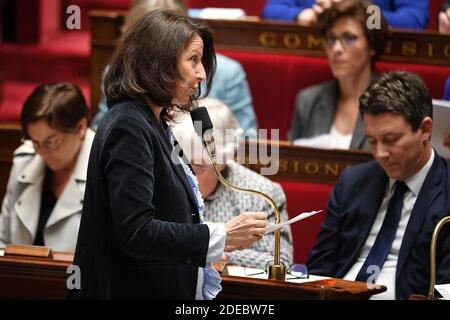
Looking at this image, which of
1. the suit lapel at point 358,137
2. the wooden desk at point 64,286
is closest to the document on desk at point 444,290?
the wooden desk at point 64,286

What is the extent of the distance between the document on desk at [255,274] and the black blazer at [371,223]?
0.21 metres

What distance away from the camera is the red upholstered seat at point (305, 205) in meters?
2.34

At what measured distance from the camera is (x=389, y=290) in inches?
78.4

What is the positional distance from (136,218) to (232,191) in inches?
29.7

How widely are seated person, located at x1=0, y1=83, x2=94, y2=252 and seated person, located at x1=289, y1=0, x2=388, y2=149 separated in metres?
0.62

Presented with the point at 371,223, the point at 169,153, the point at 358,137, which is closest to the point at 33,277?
the point at 169,153

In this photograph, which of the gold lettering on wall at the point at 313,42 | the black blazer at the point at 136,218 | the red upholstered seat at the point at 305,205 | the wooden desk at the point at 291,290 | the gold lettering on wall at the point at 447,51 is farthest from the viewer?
the gold lettering on wall at the point at 313,42

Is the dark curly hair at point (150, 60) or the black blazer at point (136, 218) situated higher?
the dark curly hair at point (150, 60)

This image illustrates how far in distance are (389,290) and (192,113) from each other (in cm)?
66

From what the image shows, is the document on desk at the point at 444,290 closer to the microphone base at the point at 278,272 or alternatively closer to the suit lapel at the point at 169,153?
the microphone base at the point at 278,272

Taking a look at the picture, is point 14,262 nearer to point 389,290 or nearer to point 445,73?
point 389,290

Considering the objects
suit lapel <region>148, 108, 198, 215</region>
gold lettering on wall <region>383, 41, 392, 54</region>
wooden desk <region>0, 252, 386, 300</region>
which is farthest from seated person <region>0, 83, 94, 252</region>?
gold lettering on wall <region>383, 41, 392, 54</region>

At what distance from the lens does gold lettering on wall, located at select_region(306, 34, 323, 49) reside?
281 centimetres

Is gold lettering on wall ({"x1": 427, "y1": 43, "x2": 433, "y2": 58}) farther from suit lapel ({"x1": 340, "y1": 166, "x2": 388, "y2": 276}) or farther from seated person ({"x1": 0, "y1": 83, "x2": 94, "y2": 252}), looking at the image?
seated person ({"x1": 0, "y1": 83, "x2": 94, "y2": 252})
